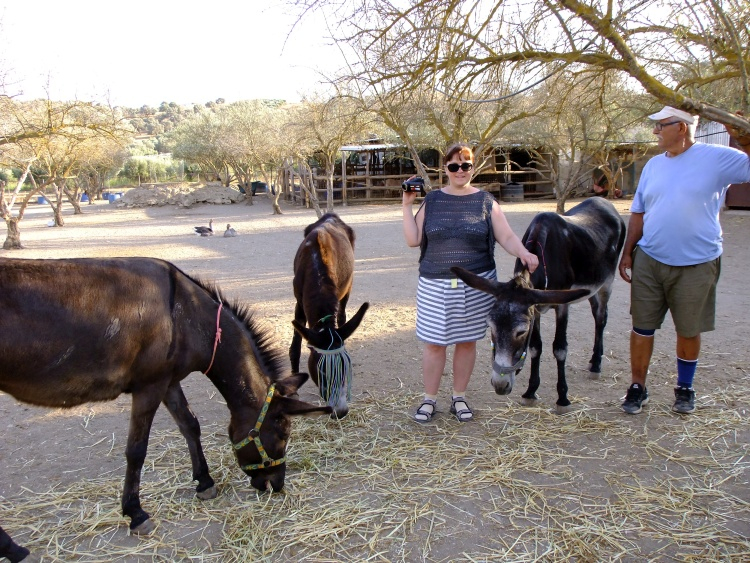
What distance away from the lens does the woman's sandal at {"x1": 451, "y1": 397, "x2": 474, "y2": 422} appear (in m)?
3.96

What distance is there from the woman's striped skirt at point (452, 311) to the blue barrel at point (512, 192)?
25098mm

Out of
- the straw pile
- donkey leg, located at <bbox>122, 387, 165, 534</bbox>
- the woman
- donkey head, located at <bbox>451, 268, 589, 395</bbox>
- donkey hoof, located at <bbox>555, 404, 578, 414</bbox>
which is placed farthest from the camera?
donkey hoof, located at <bbox>555, 404, 578, 414</bbox>

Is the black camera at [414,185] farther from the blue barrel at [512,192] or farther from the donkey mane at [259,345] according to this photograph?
the blue barrel at [512,192]

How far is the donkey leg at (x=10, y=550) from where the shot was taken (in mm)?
2545

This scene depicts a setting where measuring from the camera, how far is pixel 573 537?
2674 millimetres

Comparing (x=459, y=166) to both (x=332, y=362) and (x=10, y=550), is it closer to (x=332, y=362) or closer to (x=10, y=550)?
(x=332, y=362)

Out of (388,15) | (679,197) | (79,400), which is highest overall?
(388,15)

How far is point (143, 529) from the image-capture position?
9.30 feet

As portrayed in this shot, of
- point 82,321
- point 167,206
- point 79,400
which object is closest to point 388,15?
point 82,321

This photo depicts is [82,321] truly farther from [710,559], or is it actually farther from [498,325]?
[710,559]

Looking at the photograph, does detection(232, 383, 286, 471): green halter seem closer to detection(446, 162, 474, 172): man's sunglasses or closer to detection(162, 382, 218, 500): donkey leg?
detection(162, 382, 218, 500): donkey leg

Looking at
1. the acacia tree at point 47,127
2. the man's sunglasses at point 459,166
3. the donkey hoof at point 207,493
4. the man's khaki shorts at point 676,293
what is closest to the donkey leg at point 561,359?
the man's khaki shorts at point 676,293

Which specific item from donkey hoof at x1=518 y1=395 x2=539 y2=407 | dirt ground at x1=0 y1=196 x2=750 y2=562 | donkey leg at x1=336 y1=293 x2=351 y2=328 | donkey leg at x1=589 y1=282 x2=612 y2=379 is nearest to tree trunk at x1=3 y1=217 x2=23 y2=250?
dirt ground at x1=0 y1=196 x2=750 y2=562

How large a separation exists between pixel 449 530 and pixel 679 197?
8.66 feet
